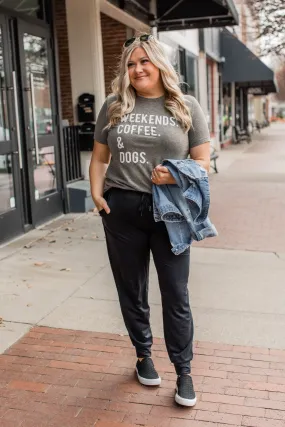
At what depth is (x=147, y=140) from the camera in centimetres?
294

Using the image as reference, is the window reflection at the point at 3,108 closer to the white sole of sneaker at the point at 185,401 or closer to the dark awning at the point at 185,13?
the dark awning at the point at 185,13

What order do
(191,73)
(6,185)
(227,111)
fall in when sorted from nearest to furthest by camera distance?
1. (6,185)
2. (191,73)
3. (227,111)

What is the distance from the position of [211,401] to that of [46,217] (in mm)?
5049

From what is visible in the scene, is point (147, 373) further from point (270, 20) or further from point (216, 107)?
point (216, 107)

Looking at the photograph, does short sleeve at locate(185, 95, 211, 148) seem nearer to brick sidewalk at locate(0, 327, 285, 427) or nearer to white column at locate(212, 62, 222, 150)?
brick sidewalk at locate(0, 327, 285, 427)

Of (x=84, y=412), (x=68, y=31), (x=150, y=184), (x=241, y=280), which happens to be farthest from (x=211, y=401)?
(x=68, y=31)

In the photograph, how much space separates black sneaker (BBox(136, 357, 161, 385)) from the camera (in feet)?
10.8

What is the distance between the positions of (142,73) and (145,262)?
1.04 metres

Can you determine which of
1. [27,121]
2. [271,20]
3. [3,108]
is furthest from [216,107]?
[3,108]

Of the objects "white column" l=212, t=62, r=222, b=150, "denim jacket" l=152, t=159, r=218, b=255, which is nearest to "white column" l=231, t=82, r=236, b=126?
"white column" l=212, t=62, r=222, b=150

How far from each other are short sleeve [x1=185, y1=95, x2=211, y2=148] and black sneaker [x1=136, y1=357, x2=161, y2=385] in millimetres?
1306

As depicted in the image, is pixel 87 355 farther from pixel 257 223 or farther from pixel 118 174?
pixel 257 223

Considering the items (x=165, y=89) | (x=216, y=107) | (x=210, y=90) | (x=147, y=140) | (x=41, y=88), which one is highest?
(x=210, y=90)

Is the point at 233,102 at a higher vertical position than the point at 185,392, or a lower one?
higher
